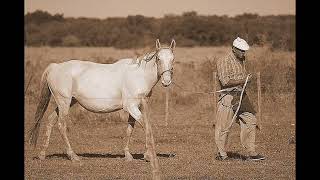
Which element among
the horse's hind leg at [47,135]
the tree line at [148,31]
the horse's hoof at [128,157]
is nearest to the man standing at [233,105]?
the horse's hoof at [128,157]

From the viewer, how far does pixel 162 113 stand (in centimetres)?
1543

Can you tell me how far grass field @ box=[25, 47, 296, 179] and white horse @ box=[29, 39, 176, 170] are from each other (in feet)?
1.65

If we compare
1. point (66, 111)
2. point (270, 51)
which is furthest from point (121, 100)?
point (270, 51)

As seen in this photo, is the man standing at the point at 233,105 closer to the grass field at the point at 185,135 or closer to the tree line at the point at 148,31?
the grass field at the point at 185,135

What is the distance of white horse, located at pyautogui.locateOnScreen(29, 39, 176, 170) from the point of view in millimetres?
11323

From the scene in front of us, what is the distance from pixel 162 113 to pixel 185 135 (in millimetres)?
2143

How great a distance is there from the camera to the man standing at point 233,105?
463 inches

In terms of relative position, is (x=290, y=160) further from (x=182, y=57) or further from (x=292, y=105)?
(x=182, y=57)

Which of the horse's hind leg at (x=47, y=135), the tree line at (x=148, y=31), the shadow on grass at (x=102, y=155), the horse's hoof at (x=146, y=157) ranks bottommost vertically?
the shadow on grass at (x=102, y=155)

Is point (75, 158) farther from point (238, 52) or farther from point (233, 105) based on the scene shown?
point (238, 52)

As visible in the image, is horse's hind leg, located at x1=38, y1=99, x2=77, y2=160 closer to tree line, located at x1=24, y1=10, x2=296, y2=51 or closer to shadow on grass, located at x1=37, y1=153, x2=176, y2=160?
shadow on grass, located at x1=37, y1=153, x2=176, y2=160

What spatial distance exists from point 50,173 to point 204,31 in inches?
493

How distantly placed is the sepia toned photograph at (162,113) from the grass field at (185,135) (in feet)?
0.06
